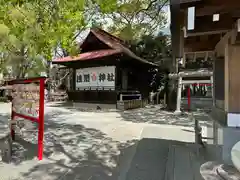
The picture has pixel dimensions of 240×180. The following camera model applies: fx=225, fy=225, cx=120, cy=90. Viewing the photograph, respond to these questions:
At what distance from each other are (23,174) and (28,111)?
1676 mm

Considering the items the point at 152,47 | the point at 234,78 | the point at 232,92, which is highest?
the point at 152,47

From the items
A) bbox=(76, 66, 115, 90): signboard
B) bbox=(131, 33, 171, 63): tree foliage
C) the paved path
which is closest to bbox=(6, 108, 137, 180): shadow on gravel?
the paved path

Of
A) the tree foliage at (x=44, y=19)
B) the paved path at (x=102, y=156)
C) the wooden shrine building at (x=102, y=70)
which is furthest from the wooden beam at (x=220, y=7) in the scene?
the wooden shrine building at (x=102, y=70)

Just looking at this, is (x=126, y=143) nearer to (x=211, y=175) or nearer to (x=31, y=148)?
(x=31, y=148)

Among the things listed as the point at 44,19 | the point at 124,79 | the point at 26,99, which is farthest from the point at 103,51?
the point at 26,99

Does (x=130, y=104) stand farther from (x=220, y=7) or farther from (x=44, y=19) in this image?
(x=220, y=7)

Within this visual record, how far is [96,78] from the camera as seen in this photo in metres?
14.7

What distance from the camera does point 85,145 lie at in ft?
18.1

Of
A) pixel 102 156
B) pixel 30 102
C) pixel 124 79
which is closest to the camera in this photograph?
pixel 102 156

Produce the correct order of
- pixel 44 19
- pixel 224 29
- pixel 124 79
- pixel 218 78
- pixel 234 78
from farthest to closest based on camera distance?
1. pixel 124 79
2. pixel 44 19
3. pixel 218 78
4. pixel 234 78
5. pixel 224 29

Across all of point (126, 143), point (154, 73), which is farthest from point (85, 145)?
point (154, 73)

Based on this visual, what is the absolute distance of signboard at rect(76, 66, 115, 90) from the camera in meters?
14.1

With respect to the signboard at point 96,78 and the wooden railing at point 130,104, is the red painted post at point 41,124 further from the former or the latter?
the signboard at point 96,78

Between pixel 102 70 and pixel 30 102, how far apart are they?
378 inches
